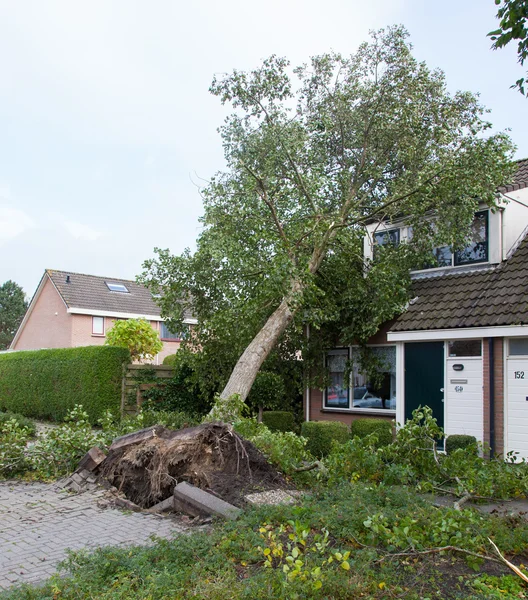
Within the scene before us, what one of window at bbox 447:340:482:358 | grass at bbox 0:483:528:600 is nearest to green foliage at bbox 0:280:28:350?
window at bbox 447:340:482:358

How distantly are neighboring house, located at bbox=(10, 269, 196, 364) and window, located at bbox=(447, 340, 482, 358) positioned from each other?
19.0 m

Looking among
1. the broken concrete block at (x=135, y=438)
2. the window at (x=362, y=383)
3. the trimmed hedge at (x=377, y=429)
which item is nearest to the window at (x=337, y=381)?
the window at (x=362, y=383)

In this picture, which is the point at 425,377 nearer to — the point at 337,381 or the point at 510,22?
the point at 337,381

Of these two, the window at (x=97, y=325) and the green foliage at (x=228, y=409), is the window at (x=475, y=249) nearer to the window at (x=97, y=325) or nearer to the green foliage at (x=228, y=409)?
the green foliage at (x=228, y=409)

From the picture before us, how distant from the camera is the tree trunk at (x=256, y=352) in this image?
40.4ft

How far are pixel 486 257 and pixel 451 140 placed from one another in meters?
2.94

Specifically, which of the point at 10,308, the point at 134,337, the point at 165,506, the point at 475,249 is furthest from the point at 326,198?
the point at 10,308

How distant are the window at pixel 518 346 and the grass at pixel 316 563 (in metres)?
6.26

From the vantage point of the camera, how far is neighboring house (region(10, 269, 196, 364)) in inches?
1192

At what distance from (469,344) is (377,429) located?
8.60 ft

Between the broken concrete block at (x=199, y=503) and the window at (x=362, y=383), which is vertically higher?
the window at (x=362, y=383)

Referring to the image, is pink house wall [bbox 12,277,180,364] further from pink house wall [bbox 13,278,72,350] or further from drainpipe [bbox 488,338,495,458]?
drainpipe [bbox 488,338,495,458]

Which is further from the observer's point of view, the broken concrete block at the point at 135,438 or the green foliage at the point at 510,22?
the broken concrete block at the point at 135,438

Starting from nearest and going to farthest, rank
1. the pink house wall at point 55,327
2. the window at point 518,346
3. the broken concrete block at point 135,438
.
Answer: the broken concrete block at point 135,438 < the window at point 518,346 < the pink house wall at point 55,327
